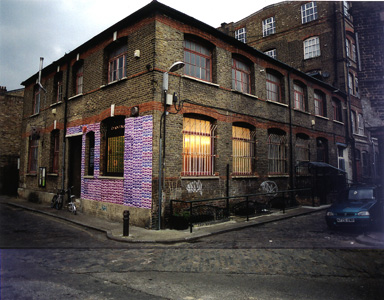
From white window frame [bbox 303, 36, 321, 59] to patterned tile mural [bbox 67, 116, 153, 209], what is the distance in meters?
19.4

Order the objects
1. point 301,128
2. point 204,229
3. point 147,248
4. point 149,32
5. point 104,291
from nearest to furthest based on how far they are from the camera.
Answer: point 104,291
point 147,248
point 204,229
point 149,32
point 301,128

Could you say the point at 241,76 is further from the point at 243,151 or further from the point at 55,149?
the point at 55,149

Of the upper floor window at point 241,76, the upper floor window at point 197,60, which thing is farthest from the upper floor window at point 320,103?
the upper floor window at point 197,60

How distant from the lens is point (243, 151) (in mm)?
12781

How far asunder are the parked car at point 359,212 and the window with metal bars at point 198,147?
4.71 m

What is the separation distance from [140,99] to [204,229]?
5.17 m

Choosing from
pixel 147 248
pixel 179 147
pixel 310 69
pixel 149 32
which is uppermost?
pixel 310 69

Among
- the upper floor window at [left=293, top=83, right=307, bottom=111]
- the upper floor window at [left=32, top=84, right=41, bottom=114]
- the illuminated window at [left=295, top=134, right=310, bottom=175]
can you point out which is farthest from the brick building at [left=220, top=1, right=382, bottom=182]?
the upper floor window at [left=32, top=84, right=41, bottom=114]

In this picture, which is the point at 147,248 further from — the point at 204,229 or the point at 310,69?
the point at 310,69

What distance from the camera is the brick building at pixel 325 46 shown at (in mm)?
21234

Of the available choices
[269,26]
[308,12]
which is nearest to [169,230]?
[308,12]

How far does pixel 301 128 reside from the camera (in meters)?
16.3

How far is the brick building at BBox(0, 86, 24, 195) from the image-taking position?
20.5 m

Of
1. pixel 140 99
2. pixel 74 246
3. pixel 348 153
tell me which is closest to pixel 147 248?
pixel 74 246
